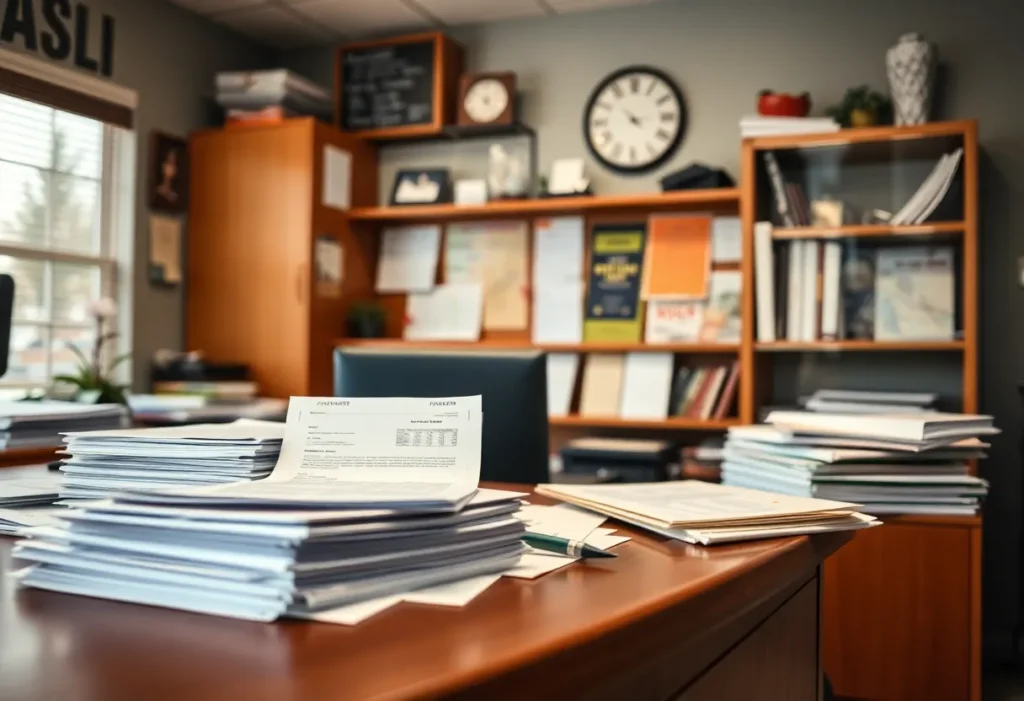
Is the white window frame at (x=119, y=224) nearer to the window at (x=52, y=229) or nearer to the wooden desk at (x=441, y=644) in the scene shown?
the window at (x=52, y=229)

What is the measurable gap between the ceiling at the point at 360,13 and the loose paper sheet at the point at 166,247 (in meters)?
0.91

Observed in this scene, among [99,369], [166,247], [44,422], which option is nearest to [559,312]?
[166,247]

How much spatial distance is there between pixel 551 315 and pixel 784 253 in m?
1.01

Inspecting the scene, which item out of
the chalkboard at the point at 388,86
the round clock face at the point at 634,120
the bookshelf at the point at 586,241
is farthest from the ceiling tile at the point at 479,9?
the bookshelf at the point at 586,241

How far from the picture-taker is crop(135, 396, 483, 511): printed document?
908mm

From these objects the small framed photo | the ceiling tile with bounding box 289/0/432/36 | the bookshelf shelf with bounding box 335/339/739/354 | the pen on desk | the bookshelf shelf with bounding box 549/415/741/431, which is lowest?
the bookshelf shelf with bounding box 549/415/741/431

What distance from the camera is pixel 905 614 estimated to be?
2541 millimetres

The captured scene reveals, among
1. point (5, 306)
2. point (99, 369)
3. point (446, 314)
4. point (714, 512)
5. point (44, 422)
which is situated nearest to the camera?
point (714, 512)

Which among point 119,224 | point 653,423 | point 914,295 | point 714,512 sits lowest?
point 653,423

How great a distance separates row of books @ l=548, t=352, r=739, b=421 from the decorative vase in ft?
3.44

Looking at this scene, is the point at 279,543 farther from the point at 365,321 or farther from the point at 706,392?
the point at 365,321

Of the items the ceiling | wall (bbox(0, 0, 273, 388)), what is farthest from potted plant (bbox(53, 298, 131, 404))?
the ceiling

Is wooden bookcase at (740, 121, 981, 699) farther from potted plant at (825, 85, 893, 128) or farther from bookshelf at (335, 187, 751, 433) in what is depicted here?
potted plant at (825, 85, 893, 128)

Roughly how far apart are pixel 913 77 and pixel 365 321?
2.27m
